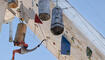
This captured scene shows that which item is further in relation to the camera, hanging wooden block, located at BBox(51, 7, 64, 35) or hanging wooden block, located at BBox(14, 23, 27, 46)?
hanging wooden block, located at BBox(14, 23, 27, 46)

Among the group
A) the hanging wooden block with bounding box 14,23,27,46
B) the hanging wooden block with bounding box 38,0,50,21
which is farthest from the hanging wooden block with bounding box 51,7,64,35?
the hanging wooden block with bounding box 14,23,27,46

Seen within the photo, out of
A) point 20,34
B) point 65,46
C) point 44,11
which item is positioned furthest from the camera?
point 65,46

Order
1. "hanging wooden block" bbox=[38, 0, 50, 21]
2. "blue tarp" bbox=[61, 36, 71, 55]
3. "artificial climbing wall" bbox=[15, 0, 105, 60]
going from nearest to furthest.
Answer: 1. "hanging wooden block" bbox=[38, 0, 50, 21]
2. "artificial climbing wall" bbox=[15, 0, 105, 60]
3. "blue tarp" bbox=[61, 36, 71, 55]

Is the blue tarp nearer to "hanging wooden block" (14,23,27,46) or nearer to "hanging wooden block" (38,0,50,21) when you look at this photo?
"hanging wooden block" (14,23,27,46)

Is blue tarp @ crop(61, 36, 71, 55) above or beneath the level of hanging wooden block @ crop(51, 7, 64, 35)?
beneath

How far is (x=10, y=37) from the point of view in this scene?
19.1 ft

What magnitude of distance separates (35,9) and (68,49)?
3.33 ft

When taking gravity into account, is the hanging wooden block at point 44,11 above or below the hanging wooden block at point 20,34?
above

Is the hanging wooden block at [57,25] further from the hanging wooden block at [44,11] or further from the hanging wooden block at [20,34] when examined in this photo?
the hanging wooden block at [20,34]

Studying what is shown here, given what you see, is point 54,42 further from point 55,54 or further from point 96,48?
point 96,48

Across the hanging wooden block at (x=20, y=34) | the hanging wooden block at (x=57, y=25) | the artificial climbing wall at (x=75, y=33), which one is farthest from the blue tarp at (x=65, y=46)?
the hanging wooden block at (x=57, y=25)

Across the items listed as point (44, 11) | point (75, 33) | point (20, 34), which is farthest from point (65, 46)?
point (44, 11)

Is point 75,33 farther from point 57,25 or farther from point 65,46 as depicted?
point 57,25

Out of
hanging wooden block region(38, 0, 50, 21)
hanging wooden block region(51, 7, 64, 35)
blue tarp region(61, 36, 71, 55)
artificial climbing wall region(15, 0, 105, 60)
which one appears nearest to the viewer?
hanging wooden block region(51, 7, 64, 35)
